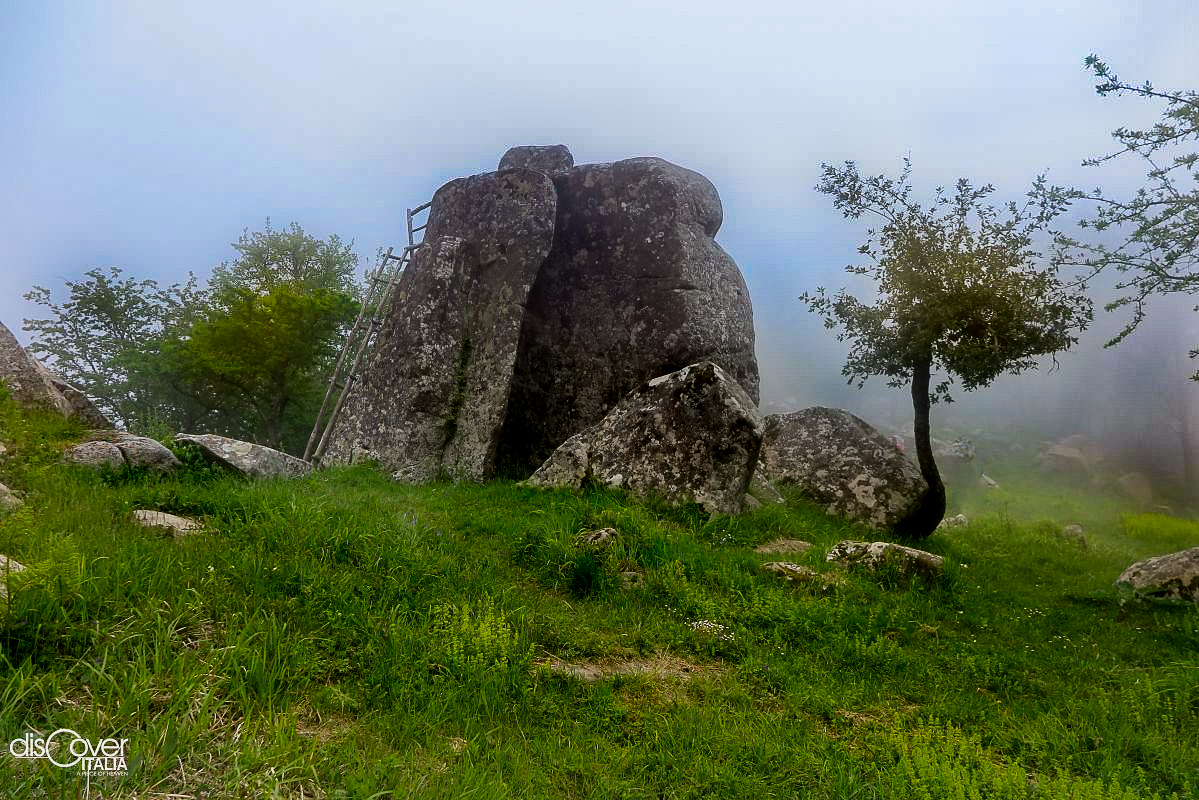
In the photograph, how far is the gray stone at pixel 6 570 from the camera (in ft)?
13.4

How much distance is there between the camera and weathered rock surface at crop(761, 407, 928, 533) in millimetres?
14422

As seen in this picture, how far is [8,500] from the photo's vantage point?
627 centimetres

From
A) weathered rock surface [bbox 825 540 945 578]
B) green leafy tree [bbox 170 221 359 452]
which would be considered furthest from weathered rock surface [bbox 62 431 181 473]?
green leafy tree [bbox 170 221 359 452]

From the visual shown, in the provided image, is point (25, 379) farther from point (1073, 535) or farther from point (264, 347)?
point (1073, 535)

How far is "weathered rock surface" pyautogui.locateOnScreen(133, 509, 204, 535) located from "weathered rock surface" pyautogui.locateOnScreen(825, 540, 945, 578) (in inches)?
307

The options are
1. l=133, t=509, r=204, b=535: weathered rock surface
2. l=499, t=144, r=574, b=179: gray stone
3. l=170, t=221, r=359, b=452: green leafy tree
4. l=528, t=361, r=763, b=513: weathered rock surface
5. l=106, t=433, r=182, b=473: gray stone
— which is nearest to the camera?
l=133, t=509, r=204, b=535: weathered rock surface

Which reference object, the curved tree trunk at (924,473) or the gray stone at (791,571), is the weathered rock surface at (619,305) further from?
the gray stone at (791,571)

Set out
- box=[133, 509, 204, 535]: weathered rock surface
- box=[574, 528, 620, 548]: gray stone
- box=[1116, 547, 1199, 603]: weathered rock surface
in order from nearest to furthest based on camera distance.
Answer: box=[133, 509, 204, 535]: weathered rock surface, box=[574, 528, 620, 548]: gray stone, box=[1116, 547, 1199, 603]: weathered rock surface

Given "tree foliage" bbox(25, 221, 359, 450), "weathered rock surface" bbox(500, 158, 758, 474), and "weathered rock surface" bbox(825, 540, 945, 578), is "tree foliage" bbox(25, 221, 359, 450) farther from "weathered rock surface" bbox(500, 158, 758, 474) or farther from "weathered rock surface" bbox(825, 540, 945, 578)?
"weathered rock surface" bbox(825, 540, 945, 578)

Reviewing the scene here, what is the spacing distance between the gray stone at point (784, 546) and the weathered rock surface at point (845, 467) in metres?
4.35

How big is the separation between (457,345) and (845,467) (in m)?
8.92

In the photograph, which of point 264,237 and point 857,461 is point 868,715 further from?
point 264,237

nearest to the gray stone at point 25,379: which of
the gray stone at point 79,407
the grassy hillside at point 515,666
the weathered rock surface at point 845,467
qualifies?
the gray stone at point 79,407

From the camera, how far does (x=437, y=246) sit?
14305 mm
